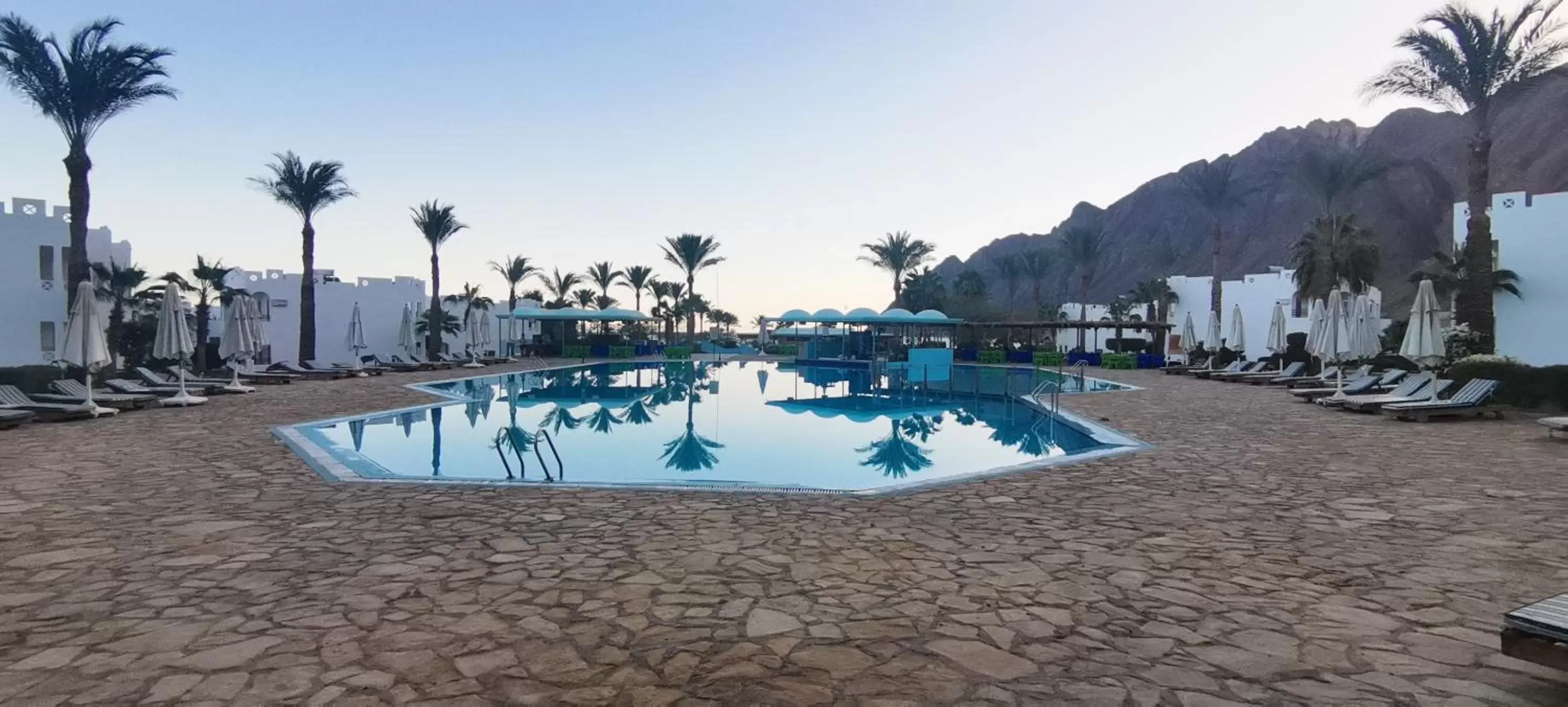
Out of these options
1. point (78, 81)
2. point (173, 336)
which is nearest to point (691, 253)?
point (78, 81)

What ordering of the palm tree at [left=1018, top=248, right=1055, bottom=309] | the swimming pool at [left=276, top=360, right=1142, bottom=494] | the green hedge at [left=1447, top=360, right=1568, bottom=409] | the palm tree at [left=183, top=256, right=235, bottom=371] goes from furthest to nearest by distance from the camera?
the palm tree at [left=1018, top=248, right=1055, bottom=309] < the palm tree at [left=183, top=256, right=235, bottom=371] < the green hedge at [left=1447, top=360, right=1568, bottom=409] < the swimming pool at [left=276, top=360, right=1142, bottom=494]

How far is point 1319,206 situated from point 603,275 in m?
50.2

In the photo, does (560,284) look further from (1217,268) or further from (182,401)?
(1217,268)

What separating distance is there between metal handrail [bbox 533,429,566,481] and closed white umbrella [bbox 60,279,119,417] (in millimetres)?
6680

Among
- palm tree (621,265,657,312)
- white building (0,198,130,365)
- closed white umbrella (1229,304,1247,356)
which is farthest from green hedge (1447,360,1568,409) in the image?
palm tree (621,265,657,312)

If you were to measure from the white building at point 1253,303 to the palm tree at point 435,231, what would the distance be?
28641 mm

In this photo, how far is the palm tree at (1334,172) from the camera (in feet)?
94.0

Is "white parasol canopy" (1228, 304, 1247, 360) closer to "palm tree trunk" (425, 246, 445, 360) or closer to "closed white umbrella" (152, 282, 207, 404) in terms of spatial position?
"closed white umbrella" (152, 282, 207, 404)

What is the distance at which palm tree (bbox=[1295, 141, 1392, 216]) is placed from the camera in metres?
28.6

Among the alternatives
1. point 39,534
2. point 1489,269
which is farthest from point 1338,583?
point 1489,269

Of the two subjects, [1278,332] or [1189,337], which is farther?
[1189,337]

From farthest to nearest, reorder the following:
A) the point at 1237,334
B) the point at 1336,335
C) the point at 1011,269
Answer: the point at 1011,269 < the point at 1237,334 < the point at 1336,335

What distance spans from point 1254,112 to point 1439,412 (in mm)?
18667

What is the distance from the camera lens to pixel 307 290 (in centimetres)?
2419
